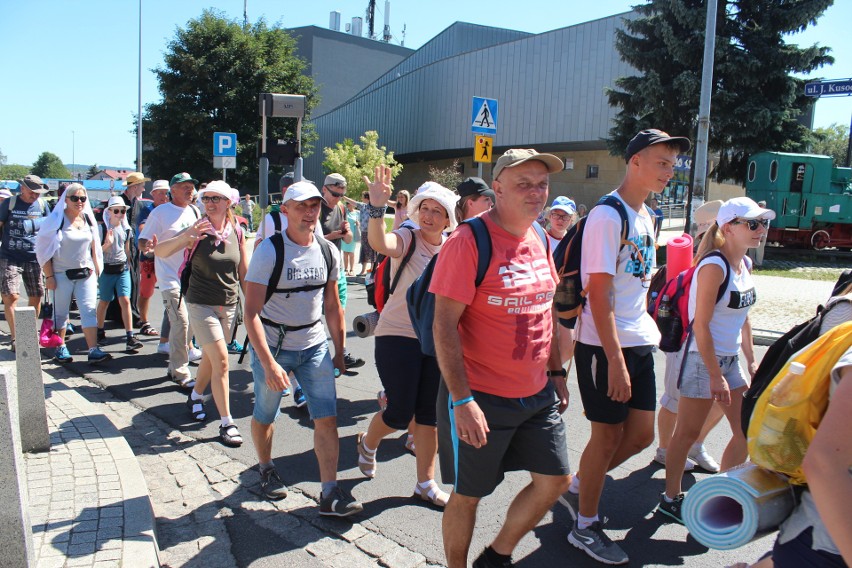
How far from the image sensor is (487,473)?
9.16 feet

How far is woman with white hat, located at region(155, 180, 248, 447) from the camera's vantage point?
4.99 m

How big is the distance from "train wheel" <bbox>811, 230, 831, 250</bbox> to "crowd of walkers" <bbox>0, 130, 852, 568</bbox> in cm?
1860

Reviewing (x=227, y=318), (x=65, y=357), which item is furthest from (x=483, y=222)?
(x=65, y=357)

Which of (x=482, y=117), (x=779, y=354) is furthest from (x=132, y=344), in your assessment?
(x=779, y=354)

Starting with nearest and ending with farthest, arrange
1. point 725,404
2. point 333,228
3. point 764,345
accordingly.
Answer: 1. point 725,404
2. point 333,228
3. point 764,345

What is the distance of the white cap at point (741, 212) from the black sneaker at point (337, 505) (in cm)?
266

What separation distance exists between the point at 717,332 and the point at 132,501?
3.45 m

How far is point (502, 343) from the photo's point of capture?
2.78m

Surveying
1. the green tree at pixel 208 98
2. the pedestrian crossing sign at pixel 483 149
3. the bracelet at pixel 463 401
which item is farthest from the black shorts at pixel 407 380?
the green tree at pixel 208 98

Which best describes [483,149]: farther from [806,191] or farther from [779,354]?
[806,191]

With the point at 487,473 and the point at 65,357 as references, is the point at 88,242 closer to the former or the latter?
the point at 65,357

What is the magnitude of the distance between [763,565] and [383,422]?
2.63 meters

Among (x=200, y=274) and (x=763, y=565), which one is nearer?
(x=763, y=565)

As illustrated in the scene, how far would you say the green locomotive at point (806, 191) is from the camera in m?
19.7
